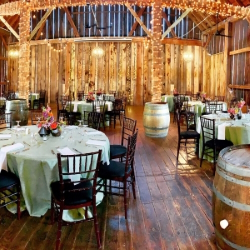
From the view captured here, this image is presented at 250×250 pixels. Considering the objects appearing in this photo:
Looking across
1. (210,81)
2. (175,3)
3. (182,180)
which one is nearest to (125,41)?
(210,81)

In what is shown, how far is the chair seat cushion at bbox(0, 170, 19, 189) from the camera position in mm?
3015

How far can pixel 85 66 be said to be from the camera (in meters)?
14.6

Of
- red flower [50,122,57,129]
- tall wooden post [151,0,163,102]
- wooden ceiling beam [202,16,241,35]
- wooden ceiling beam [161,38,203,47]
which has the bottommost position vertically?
red flower [50,122,57,129]

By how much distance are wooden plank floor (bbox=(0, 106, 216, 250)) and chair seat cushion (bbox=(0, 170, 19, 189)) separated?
429 mm

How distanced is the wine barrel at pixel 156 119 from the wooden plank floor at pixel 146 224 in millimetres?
2776

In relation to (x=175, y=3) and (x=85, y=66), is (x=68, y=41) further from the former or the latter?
(x=175, y=3)

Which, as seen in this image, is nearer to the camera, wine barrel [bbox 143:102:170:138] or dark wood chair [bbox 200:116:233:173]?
dark wood chair [bbox 200:116:233:173]

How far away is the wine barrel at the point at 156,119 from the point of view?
7152 millimetres

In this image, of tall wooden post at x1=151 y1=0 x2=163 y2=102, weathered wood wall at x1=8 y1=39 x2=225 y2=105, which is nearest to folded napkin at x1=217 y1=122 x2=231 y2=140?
tall wooden post at x1=151 y1=0 x2=163 y2=102

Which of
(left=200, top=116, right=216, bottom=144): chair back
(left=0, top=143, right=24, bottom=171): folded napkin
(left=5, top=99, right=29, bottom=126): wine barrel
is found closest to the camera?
(left=0, top=143, right=24, bottom=171): folded napkin

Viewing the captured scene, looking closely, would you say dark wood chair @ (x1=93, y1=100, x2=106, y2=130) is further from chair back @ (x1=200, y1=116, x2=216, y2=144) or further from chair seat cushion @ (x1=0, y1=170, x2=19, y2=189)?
chair seat cushion @ (x1=0, y1=170, x2=19, y2=189)

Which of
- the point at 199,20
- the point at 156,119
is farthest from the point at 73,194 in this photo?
the point at 199,20

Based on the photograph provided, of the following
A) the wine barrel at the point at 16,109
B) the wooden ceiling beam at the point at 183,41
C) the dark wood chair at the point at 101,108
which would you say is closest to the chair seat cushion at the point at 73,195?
the wine barrel at the point at 16,109

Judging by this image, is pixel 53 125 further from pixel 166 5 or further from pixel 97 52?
pixel 97 52
